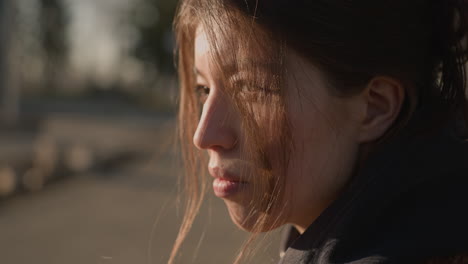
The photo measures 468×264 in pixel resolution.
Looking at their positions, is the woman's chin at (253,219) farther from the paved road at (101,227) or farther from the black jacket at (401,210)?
the paved road at (101,227)

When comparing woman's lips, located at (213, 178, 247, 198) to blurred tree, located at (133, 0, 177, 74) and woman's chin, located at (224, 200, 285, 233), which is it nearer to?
woman's chin, located at (224, 200, 285, 233)

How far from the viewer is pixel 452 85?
4.21ft

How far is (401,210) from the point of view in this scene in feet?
3.51

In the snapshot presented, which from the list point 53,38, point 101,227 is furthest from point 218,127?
point 53,38

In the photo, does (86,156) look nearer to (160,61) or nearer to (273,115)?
(273,115)

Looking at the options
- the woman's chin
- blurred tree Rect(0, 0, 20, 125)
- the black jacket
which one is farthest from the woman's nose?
blurred tree Rect(0, 0, 20, 125)

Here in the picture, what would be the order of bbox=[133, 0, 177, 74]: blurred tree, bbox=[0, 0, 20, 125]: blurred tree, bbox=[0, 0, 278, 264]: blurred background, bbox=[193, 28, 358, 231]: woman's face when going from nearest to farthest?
bbox=[193, 28, 358, 231]: woman's face < bbox=[0, 0, 278, 264]: blurred background < bbox=[0, 0, 20, 125]: blurred tree < bbox=[133, 0, 177, 74]: blurred tree

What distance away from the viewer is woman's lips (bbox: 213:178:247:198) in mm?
1231

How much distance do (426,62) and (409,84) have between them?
0.30 ft

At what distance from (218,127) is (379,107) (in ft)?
1.12

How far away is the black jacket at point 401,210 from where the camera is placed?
1020 millimetres

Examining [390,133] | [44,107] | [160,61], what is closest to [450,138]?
[390,133]

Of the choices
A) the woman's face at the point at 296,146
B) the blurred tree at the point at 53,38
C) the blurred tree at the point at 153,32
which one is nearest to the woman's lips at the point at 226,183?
the woman's face at the point at 296,146

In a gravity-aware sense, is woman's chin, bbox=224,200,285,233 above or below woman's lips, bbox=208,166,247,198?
below
